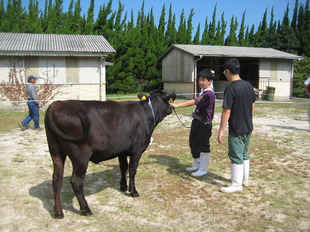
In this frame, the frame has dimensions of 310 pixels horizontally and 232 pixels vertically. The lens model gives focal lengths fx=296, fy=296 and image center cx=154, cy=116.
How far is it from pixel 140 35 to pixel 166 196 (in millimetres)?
26902

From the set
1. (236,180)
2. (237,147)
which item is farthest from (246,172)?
(237,147)

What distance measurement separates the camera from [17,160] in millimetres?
6176

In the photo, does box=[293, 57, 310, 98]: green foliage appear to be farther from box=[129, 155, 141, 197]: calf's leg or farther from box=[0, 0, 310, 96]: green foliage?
box=[129, 155, 141, 197]: calf's leg

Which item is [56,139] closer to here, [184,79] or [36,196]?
[36,196]

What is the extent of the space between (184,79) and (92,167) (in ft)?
57.4

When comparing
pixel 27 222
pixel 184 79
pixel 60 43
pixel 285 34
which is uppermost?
pixel 285 34

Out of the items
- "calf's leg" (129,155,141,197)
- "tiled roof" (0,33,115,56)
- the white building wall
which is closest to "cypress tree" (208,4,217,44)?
the white building wall

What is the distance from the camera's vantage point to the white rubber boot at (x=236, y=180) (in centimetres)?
445

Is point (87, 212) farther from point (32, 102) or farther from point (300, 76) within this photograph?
point (300, 76)

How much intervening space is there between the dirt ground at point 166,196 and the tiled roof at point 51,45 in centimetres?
981

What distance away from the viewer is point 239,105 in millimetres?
4273

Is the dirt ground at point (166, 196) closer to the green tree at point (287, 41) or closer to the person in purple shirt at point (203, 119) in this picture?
the person in purple shirt at point (203, 119)

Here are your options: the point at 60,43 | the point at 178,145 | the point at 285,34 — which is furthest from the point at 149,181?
the point at 285,34

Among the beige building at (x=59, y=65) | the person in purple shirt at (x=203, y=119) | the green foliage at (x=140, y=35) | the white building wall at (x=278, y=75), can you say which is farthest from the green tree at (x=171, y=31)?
the person in purple shirt at (x=203, y=119)
